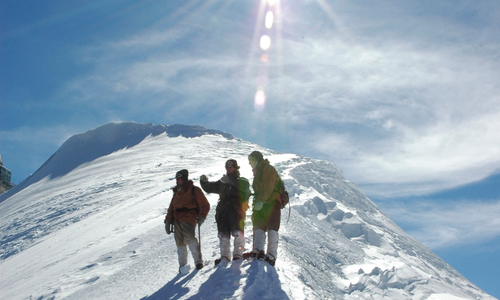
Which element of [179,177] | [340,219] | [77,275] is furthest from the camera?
[340,219]

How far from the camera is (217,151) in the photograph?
3291 centimetres

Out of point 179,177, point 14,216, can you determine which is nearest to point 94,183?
point 14,216

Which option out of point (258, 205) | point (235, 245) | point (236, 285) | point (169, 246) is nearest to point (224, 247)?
point (235, 245)

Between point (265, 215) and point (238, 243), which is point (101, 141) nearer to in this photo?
point (238, 243)

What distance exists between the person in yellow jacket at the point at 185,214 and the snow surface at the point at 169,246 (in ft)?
1.47

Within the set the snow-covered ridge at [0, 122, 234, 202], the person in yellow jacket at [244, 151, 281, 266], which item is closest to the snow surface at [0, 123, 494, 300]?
the person in yellow jacket at [244, 151, 281, 266]

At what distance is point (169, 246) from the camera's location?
26.2 feet

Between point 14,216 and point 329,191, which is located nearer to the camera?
point 14,216

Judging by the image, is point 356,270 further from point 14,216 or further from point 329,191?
point 14,216

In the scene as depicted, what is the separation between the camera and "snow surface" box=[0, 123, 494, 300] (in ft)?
17.5

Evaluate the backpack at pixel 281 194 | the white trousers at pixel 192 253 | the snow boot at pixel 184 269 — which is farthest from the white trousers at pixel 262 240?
the snow boot at pixel 184 269

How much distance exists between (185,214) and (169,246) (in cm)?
263

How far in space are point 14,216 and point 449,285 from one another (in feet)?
75.8

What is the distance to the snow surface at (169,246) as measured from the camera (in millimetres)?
5328
